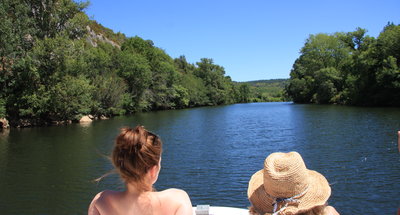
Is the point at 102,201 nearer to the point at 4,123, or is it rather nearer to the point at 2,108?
the point at 2,108

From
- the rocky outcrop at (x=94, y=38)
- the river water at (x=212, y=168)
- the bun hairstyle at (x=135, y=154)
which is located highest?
the rocky outcrop at (x=94, y=38)

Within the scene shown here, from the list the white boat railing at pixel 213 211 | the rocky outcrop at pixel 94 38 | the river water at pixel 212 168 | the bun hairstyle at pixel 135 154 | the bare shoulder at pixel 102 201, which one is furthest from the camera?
the rocky outcrop at pixel 94 38

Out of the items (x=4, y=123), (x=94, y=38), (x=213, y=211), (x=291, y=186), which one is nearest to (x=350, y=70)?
(x=94, y=38)

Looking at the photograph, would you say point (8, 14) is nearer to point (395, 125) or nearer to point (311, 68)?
point (395, 125)

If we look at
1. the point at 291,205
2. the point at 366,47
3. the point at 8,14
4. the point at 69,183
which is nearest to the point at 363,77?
the point at 366,47

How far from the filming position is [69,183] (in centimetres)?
1137

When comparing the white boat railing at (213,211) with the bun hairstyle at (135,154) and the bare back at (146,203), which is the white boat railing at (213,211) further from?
the bun hairstyle at (135,154)

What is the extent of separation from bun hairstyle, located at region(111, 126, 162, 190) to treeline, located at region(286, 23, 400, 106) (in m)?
47.7

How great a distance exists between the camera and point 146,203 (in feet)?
6.97

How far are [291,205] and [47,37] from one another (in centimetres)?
3299

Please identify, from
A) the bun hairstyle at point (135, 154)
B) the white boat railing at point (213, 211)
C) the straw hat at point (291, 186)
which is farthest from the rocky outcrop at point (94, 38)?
the bun hairstyle at point (135, 154)

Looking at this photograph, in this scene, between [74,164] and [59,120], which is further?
[59,120]

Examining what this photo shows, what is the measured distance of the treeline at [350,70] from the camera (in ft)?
150

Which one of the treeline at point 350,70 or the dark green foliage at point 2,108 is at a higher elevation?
the treeline at point 350,70
